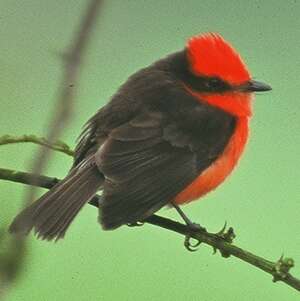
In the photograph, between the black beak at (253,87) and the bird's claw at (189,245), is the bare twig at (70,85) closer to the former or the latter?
the bird's claw at (189,245)

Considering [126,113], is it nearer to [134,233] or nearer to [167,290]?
[167,290]

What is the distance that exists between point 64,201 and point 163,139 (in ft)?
2.04

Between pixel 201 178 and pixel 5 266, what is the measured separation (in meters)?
2.09

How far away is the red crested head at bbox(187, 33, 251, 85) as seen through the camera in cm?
361

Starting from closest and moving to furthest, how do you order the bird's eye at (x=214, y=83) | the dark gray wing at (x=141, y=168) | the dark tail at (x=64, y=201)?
the dark tail at (x=64, y=201) → the dark gray wing at (x=141, y=168) → the bird's eye at (x=214, y=83)

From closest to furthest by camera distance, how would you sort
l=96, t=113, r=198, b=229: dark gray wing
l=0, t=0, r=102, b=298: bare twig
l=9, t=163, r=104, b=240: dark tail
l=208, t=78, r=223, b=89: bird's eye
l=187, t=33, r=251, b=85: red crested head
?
l=0, t=0, r=102, b=298: bare twig
l=9, t=163, r=104, b=240: dark tail
l=96, t=113, r=198, b=229: dark gray wing
l=187, t=33, r=251, b=85: red crested head
l=208, t=78, r=223, b=89: bird's eye

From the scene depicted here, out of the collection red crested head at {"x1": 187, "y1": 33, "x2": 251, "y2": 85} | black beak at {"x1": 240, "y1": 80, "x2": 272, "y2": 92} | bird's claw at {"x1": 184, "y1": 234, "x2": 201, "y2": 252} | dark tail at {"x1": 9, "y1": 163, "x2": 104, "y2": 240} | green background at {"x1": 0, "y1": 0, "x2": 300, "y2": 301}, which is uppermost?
red crested head at {"x1": 187, "y1": 33, "x2": 251, "y2": 85}

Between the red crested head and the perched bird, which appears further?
the red crested head

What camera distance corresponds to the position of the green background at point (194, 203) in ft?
13.1

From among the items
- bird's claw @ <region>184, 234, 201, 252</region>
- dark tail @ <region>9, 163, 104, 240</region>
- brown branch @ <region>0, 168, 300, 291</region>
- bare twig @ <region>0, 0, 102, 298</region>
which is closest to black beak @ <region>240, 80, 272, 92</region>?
bird's claw @ <region>184, 234, 201, 252</region>

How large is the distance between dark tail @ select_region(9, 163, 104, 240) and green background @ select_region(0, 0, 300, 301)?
8.8 inches

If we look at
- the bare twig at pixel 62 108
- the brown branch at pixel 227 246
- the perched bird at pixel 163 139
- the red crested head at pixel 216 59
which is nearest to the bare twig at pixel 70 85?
the bare twig at pixel 62 108

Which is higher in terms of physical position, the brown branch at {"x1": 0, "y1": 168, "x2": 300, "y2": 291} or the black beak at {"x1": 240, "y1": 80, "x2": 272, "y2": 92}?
the brown branch at {"x1": 0, "y1": 168, "x2": 300, "y2": 291}

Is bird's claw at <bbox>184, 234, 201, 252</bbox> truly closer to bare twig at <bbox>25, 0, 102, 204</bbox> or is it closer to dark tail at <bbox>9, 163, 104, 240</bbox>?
dark tail at <bbox>9, 163, 104, 240</bbox>
